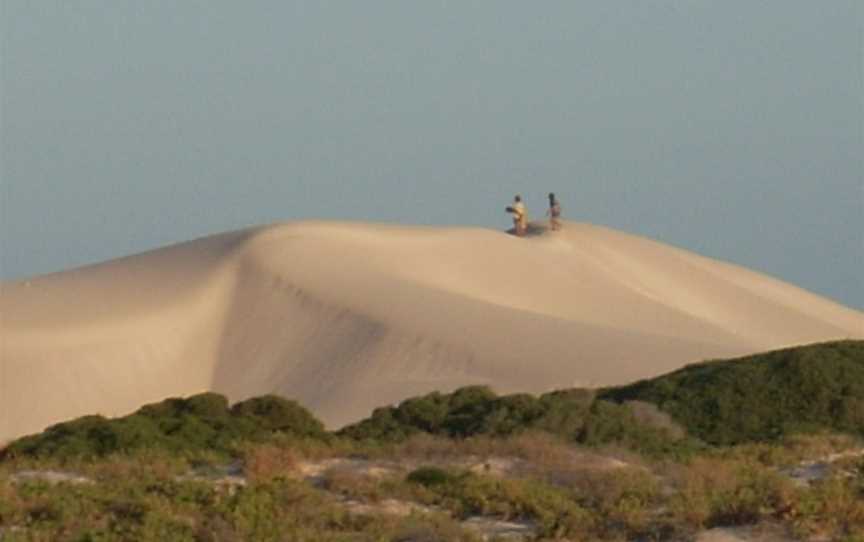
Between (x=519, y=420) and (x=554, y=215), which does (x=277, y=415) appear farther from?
(x=554, y=215)

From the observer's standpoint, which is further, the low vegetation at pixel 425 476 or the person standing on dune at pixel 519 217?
the person standing on dune at pixel 519 217

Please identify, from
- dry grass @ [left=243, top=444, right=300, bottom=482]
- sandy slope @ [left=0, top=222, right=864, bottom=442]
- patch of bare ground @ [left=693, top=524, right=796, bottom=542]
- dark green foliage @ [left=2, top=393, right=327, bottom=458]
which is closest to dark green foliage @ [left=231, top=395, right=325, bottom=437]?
dark green foliage @ [left=2, top=393, right=327, bottom=458]

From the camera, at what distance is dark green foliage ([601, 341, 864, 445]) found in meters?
25.2

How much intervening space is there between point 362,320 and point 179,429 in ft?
66.6

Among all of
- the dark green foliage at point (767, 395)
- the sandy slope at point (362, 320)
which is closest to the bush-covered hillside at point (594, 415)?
the dark green foliage at point (767, 395)

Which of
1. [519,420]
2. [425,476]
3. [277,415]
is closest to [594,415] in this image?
[519,420]

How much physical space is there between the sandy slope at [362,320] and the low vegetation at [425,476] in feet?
41.3

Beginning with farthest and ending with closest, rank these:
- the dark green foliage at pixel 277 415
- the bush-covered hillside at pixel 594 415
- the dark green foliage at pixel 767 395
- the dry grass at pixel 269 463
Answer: the dark green foliage at pixel 767 395, the dark green foliage at pixel 277 415, the bush-covered hillside at pixel 594 415, the dry grass at pixel 269 463

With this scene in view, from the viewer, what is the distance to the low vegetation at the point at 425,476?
1284 cm

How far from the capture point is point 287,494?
541 inches

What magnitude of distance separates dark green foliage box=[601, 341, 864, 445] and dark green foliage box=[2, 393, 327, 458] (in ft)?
17.7

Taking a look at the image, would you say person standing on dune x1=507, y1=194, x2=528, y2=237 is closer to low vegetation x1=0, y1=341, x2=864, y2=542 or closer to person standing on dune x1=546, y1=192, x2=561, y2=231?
person standing on dune x1=546, y1=192, x2=561, y2=231

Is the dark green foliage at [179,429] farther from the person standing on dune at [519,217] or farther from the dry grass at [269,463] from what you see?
the person standing on dune at [519,217]

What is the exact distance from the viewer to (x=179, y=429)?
834 inches
